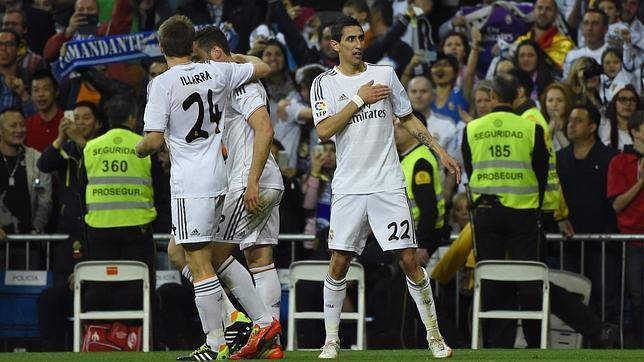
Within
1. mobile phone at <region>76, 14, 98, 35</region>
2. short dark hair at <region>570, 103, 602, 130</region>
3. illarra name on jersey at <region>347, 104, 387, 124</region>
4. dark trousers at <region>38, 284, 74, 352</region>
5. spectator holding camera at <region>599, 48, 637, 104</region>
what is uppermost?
mobile phone at <region>76, 14, 98, 35</region>

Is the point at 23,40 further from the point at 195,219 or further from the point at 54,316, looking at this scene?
the point at 195,219


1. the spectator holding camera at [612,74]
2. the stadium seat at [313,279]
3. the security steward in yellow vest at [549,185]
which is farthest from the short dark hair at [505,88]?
the spectator holding camera at [612,74]

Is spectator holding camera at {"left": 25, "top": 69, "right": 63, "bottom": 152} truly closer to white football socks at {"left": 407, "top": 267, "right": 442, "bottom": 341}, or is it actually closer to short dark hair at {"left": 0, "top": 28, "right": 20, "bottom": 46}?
short dark hair at {"left": 0, "top": 28, "right": 20, "bottom": 46}

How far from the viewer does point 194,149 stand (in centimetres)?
1038

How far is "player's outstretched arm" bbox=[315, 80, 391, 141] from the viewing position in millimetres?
10852

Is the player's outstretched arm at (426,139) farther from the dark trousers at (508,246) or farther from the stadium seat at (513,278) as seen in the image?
the dark trousers at (508,246)

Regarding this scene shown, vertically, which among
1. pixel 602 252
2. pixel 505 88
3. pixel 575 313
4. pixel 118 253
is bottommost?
pixel 575 313

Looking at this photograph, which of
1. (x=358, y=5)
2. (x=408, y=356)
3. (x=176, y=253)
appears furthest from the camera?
(x=358, y=5)

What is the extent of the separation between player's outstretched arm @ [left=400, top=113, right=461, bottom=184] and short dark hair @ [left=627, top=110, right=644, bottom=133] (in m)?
4.21

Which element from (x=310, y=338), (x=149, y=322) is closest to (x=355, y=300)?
(x=310, y=338)

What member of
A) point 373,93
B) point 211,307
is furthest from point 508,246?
point 211,307

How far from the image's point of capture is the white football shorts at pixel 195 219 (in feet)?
33.8

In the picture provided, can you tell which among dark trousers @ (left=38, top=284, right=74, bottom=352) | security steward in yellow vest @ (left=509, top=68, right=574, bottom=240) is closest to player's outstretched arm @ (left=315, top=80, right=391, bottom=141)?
security steward in yellow vest @ (left=509, top=68, right=574, bottom=240)

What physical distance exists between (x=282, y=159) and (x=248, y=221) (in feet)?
15.2
